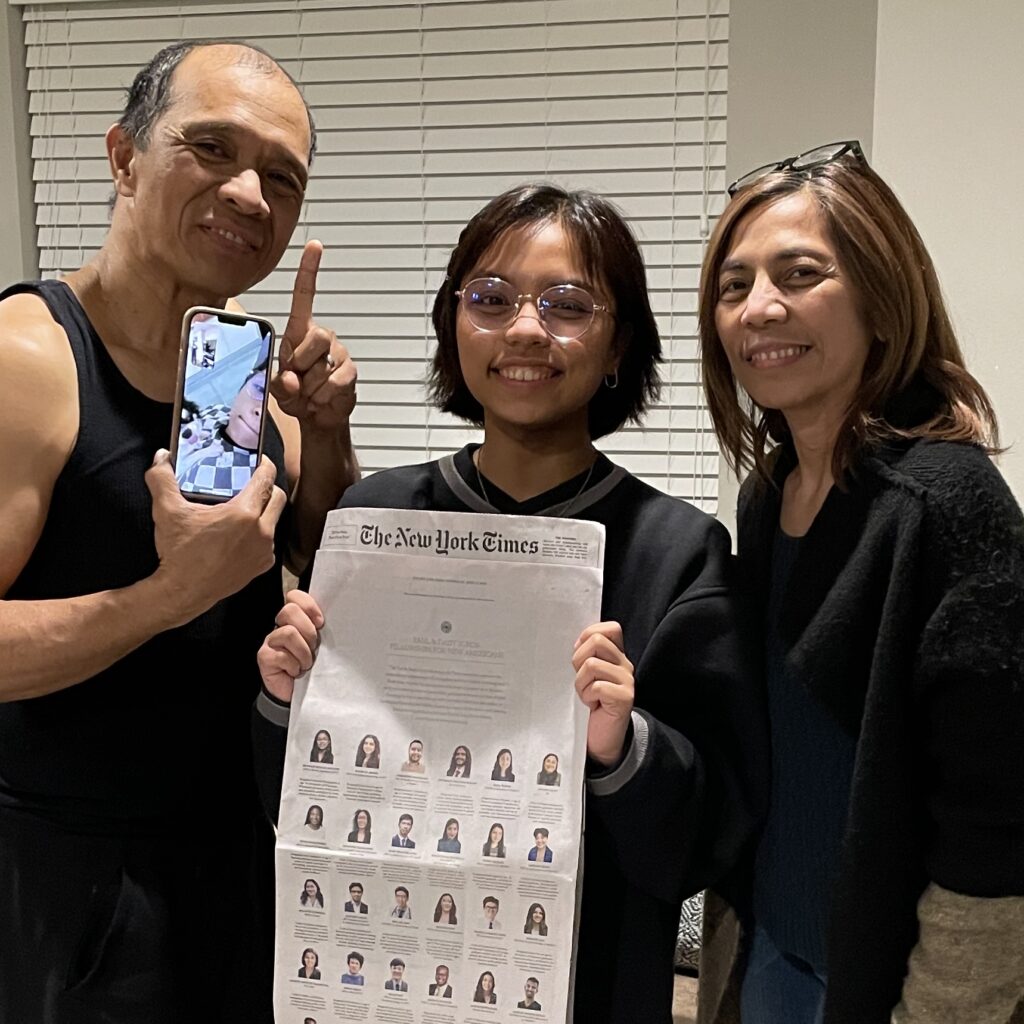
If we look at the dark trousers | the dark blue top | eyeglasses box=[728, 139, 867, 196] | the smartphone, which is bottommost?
the dark trousers

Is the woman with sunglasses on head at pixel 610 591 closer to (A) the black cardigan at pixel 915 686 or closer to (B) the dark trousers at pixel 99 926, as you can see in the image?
(A) the black cardigan at pixel 915 686

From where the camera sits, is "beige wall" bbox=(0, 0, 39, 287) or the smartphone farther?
"beige wall" bbox=(0, 0, 39, 287)

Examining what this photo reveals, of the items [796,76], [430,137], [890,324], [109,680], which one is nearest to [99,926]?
[109,680]

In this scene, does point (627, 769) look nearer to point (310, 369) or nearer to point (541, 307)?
point (541, 307)

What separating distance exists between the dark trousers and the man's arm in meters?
0.20

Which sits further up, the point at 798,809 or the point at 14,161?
the point at 14,161

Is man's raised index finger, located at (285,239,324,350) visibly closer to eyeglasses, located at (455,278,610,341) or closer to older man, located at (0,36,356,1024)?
older man, located at (0,36,356,1024)

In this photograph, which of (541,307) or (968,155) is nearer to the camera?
(541,307)

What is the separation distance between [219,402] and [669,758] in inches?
21.2

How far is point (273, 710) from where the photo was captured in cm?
93

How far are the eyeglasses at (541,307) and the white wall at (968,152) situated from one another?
940mm

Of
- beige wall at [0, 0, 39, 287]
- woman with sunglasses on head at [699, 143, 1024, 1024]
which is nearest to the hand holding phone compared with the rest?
woman with sunglasses on head at [699, 143, 1024, 1024]

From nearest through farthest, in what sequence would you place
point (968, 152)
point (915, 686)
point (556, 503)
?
point (915, 686), point (556, 503), point (968, 152)

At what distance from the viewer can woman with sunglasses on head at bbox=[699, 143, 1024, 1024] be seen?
79cm
